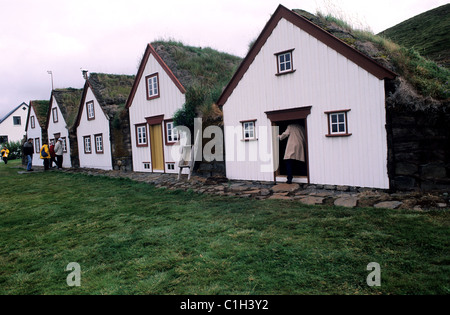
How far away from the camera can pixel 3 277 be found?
194 inches

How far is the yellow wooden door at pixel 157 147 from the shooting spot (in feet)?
56.5

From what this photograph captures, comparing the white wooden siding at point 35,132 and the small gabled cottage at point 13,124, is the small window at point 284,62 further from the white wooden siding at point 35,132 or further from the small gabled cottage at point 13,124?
the small gabled cottage at point 13,124

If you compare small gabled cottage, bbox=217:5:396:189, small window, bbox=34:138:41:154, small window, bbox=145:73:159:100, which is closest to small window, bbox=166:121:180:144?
small window, bbox=145:73:159:100

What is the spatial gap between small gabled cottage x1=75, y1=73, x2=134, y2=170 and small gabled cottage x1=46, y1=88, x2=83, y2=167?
0.85 metres

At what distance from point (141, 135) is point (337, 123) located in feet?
39.3

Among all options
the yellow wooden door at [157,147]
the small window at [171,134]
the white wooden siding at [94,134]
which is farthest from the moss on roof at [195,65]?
the white wooden siding at [94,134]

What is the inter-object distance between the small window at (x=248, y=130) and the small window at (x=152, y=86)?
21.4ft

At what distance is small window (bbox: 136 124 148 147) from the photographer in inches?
713

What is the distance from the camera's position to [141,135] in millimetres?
18453

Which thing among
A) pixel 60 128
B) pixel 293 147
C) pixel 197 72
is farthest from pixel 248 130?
pixel 60 128

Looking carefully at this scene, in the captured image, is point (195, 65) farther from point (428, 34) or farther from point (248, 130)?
point (428, 34)

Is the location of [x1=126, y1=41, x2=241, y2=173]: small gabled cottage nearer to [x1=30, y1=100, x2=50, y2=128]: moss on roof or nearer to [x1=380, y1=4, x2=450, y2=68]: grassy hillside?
[x1=380, y1=4, x2=450, y2=68]: grassy hillside
